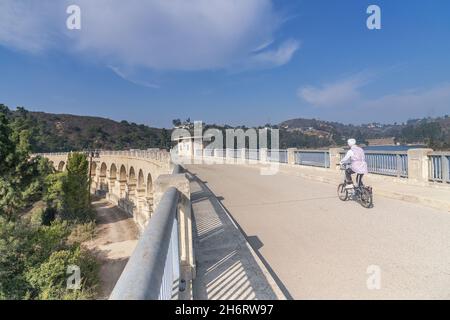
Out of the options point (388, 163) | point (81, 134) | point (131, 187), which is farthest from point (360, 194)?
point (81, 134)

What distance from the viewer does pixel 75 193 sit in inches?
1533

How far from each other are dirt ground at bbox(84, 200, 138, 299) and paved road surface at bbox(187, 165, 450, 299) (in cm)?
1344

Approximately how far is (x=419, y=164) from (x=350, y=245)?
680cm

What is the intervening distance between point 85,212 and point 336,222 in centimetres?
3882

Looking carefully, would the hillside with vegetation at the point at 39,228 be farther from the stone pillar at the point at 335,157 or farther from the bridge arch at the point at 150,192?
the stone pillar at the point at 335,157

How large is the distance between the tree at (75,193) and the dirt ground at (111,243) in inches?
103

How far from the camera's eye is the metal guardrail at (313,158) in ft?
55.8

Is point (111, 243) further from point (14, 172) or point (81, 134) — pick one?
point (81, 134)

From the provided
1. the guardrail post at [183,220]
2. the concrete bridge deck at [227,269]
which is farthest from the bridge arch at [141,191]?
Result: the guardrail post at [183,220]

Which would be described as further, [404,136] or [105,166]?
[105,166]

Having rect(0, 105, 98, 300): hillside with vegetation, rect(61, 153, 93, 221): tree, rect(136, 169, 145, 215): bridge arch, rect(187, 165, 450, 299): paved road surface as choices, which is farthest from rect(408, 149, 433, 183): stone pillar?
rect(61, 153, 93, 221): tree
